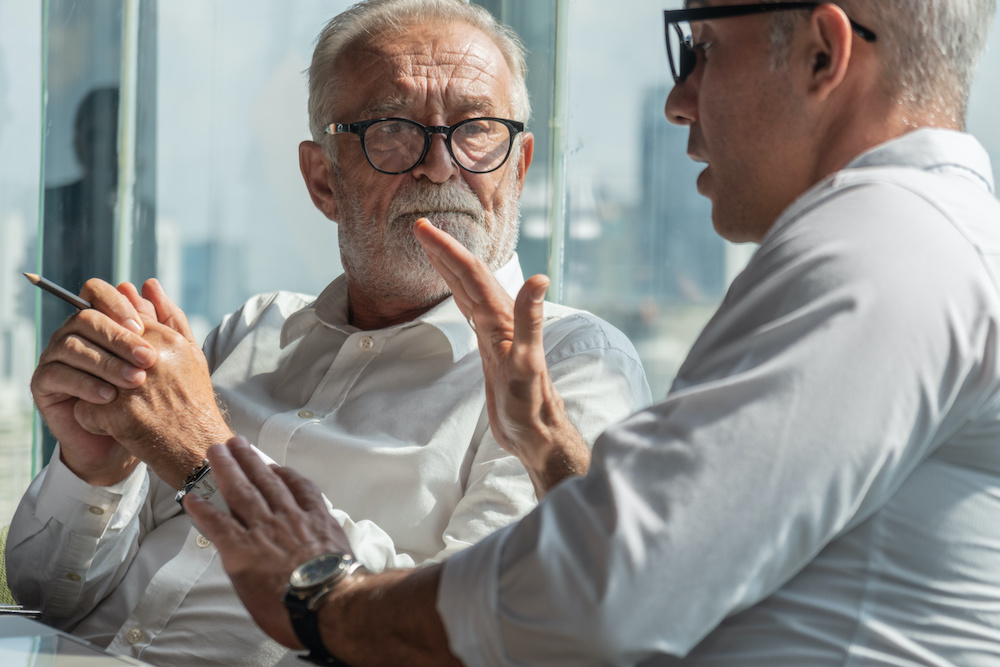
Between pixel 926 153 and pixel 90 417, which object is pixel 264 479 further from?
pixel 926 153

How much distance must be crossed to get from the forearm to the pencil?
0.77 metres

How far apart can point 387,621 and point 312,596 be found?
0.09 metres

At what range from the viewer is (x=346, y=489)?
5.09 feet

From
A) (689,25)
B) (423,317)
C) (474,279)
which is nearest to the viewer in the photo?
(689,25)

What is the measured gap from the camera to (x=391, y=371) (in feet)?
5.58

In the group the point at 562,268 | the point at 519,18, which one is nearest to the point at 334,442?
the point at 562,268

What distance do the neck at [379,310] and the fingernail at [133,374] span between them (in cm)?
57

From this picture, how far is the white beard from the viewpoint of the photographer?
1787mm

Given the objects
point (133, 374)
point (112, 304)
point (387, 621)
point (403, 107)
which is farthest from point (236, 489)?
point (403, 107)

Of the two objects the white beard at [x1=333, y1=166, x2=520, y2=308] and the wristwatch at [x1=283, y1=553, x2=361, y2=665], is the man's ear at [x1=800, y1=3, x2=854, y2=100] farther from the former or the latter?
the white beard at [x1=333, y1=166, x2=520, y2=308]

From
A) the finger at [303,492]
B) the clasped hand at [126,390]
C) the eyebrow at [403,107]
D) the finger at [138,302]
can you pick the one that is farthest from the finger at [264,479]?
the eyebrow at [403,107]

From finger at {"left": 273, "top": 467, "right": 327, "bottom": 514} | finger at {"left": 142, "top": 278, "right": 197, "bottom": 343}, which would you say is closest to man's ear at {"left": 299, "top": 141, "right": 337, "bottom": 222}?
finger at {"left": 142, "top": 278, "right": 197, "bottom": 343}

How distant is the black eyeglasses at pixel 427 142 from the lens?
179 cm

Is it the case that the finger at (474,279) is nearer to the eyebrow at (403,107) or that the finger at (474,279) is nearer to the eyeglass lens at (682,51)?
the eyeglass lens at (682,51)
